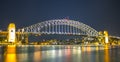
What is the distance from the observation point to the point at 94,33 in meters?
92.3

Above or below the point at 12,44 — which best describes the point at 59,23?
above

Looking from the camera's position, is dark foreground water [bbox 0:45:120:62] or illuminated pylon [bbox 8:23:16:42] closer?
dark foreground water [bbox 0:45:120:62]

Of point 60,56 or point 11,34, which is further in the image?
point 11,34

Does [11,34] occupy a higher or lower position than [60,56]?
higher

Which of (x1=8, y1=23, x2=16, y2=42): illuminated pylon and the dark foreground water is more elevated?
(x1=8, y1=23, x2=16, y2=42): illuminated pylon

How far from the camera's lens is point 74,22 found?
85.2 m

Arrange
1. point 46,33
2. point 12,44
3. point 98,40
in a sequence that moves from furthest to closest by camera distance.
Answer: point 98,40 < point 46,33 < point 12,44

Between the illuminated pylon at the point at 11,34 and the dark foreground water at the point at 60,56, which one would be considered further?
the illuminated pylon at the point at 11,34

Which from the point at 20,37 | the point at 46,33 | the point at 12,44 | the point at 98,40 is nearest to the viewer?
the point at 12,44

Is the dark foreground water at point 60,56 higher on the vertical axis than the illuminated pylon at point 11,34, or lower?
lower

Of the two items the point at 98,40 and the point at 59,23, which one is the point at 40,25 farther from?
the point at 98,40

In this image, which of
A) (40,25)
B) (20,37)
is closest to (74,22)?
(40,25)

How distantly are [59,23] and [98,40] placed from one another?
27.5 m

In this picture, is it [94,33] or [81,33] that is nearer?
[81,33]
